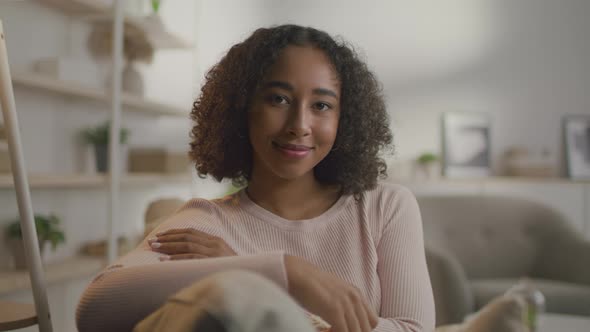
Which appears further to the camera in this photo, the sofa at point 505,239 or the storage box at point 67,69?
the sofa at point 505,239

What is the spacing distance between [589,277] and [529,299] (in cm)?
237

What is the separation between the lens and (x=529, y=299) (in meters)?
0.75

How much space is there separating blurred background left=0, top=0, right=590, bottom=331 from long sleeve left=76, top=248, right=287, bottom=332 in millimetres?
2279

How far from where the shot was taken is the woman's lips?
1.20 metres

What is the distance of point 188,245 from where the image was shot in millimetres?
1033

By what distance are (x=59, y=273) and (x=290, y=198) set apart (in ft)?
5.54

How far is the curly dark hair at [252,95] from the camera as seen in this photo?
1269 mm

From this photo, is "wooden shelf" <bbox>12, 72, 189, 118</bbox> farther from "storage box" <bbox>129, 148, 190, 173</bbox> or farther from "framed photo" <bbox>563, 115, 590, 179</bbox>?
"framed photo" <bbox>563, 115, 590, 179</bbox>

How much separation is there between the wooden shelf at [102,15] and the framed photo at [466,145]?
2.15 metres

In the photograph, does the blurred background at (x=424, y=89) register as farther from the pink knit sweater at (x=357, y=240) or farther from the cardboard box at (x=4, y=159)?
the pink knit sweater at (x=357, y=240)

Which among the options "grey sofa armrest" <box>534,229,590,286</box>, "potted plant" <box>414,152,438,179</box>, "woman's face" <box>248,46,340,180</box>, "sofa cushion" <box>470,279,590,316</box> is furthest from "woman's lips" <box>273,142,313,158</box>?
"potted plant" <box>414,152,438,179</box>

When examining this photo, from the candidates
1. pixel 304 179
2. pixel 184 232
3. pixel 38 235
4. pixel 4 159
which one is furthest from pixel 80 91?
pixel 184 232

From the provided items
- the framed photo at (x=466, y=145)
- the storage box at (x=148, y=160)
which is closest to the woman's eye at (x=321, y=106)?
the storage box at (x=148, y=160)

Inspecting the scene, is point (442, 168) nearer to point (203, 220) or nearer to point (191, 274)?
point (203, 220)
